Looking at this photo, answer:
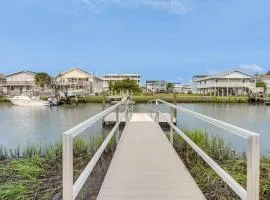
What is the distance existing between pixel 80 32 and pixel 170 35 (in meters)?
9.95

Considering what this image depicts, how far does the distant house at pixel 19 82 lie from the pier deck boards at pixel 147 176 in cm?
5567

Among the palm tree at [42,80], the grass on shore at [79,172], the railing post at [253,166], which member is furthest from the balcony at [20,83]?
the railing post at [253,166]

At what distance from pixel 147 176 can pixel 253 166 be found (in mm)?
2179

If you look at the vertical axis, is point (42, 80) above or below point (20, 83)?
above

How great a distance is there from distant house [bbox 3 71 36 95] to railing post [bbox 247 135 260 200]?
194 ft

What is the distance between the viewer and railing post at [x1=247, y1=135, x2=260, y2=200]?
2.29 m

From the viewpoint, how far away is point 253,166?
90.6 inches

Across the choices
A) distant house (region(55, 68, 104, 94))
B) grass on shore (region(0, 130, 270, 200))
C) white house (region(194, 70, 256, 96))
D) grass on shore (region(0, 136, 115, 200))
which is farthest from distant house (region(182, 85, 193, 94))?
grass on shore (region(0, 136, 115, 200))

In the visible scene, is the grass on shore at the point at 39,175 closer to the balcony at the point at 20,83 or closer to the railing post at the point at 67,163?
the railing post at the point at 67,163

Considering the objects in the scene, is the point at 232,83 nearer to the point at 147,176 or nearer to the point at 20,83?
the point at 20,83

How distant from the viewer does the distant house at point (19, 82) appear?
6088 centimetres

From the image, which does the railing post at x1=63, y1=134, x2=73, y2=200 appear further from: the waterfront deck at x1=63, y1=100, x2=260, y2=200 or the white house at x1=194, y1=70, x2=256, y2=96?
the white house at x1=194, y1=70, x2=256, y2=96

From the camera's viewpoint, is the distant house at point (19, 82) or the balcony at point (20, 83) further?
the distant house at point (19, 82)

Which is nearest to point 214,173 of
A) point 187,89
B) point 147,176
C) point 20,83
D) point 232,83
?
point 147,176
